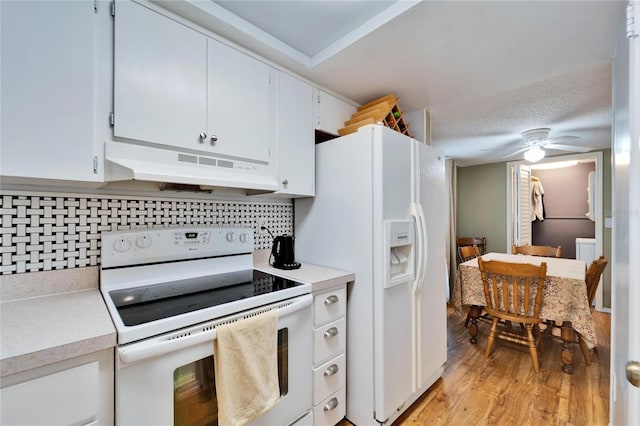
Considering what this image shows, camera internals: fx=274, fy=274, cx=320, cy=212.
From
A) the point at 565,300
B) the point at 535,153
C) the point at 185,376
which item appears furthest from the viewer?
the point at 535,153

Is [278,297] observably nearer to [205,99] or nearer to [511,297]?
[205,99]

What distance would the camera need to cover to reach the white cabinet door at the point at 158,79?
1.13 m

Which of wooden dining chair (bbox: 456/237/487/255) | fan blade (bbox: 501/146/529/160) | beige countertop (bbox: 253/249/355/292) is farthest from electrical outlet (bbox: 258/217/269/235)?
wooden dining chair (bbox: 456/237/487/255)

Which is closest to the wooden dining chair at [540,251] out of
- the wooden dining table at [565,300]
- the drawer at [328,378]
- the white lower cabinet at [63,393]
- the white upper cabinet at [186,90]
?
the wooden dining table at [565,300]

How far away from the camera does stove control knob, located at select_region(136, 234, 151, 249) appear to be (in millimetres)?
1355

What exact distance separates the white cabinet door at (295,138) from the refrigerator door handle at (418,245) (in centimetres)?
68

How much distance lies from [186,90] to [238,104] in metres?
0.27

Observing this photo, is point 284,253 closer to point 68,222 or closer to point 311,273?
point 311,273

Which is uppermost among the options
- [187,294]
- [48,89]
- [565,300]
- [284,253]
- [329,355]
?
[48,89]

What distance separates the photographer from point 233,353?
1.08m

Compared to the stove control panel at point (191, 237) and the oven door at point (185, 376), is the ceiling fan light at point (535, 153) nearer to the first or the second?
the oven door at point (185, 376)

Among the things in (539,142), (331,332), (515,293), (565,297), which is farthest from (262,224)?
(539,142)

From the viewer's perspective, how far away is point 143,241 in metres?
1.37

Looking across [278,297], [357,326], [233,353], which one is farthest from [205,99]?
[357,326]
